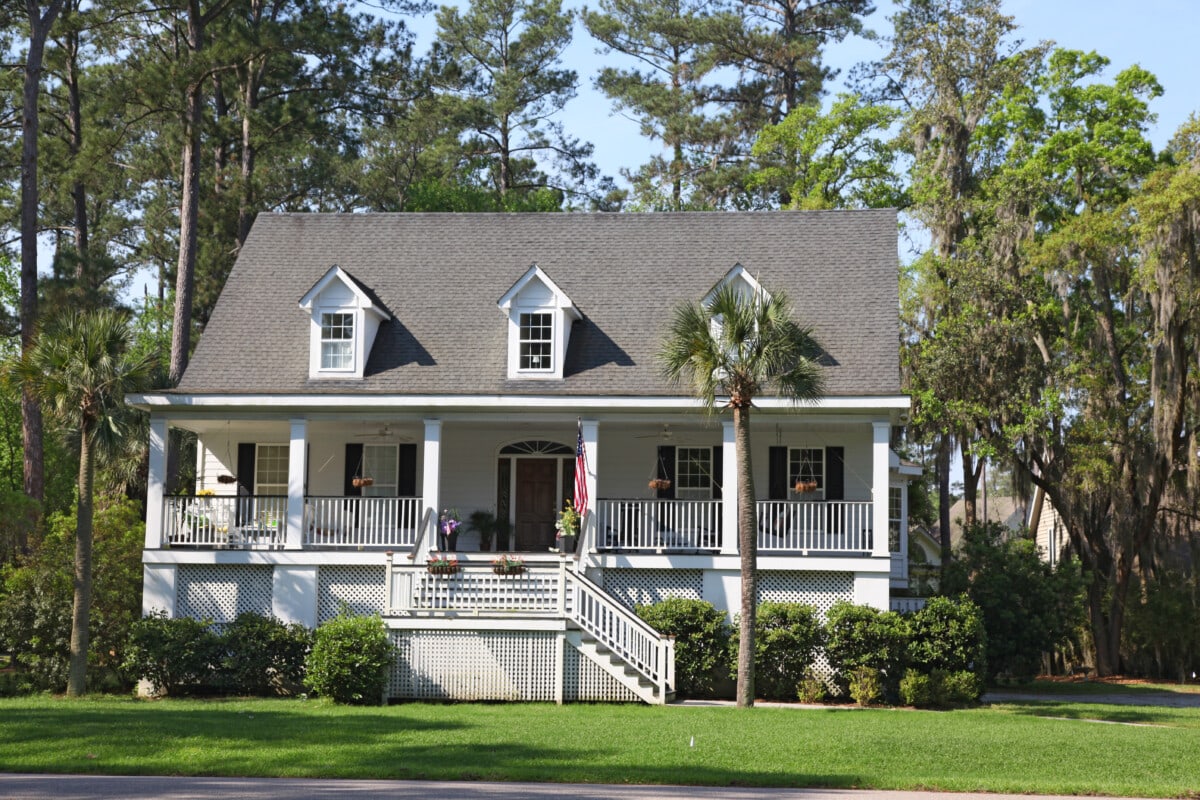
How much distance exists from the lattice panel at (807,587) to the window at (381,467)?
791cm

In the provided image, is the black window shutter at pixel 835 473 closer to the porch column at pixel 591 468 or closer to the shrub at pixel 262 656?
the porch column at pixel 591 468

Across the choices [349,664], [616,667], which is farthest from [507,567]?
[349,664]

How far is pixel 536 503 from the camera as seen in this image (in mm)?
28828

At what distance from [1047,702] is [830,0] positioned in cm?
3074

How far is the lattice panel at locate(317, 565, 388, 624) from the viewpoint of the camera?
26266 millimetres

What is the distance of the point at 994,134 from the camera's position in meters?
39.7

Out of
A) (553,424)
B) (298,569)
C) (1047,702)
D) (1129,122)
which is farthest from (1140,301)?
(298,569)

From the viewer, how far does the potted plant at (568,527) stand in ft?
86.1

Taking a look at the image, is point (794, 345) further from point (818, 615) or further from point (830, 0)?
point (830, 0)

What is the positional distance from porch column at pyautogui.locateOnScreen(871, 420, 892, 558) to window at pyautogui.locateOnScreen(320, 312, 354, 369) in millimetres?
10165

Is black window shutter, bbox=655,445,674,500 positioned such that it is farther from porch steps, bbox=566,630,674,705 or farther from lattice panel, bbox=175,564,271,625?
lattice panel, bbox=175,564,271,625

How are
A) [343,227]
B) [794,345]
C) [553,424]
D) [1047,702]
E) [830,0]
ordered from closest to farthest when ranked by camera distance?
[794,345]
[1047,702]
[553,424]
[343,227]
[830,0]

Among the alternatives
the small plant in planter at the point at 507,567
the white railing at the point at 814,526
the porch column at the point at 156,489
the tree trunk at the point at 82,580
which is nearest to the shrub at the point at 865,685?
the white railing at the point at 814,526

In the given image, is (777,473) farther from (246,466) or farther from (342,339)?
(246,466)
